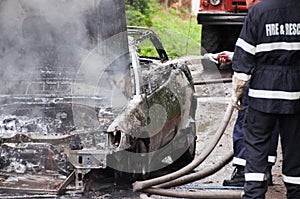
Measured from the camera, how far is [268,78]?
15.1 feet

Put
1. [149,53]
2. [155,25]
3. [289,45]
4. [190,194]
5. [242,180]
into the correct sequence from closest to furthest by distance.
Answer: [289,45] → [190,194] → [242,180] → [149,53] → [155,25]

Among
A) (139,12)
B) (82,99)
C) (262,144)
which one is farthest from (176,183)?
(139,12)

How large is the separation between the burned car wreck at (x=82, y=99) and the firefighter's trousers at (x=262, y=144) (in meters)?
1.19

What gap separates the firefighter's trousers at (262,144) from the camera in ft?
15.3

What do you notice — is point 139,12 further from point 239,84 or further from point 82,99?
point 239,84

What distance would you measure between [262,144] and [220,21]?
7190 millimetres

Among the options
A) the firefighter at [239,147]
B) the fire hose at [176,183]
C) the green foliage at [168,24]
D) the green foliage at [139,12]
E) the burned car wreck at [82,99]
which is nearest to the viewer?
the fire hose at [176,183]

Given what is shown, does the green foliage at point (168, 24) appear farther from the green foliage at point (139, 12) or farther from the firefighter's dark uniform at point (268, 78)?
the firefighter's dark uniform at point (268, 78)

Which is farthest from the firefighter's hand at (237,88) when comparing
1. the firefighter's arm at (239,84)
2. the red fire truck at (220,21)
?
the red fire truck at (220,21)

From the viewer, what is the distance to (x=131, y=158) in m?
5.66

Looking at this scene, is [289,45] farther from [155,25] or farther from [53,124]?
[155,25]

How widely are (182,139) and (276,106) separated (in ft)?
7.62

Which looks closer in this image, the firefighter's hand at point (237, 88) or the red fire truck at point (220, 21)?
the firefighter's hand at point (237, 88)

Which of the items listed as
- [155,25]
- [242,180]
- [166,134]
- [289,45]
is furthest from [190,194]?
[155,25]
